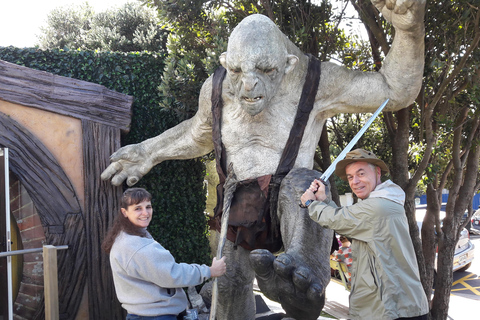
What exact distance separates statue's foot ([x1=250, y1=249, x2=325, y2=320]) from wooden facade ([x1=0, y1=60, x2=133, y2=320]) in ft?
8.50

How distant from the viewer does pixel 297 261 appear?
241 centimetres

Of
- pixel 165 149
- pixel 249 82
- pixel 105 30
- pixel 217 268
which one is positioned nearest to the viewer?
pixel 217 268

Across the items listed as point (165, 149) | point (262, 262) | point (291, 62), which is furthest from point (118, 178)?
point (262, 262)

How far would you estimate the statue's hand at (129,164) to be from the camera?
4.16 meters

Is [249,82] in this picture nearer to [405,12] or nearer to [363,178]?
[363,178]

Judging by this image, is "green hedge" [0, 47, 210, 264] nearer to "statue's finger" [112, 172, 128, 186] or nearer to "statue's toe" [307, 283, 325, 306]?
"statue's finger" [112, 172, 128, 186]

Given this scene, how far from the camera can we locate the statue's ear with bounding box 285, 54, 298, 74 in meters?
3.11

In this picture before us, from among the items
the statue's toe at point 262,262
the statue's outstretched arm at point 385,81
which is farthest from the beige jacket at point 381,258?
the statue's outstretched arm at point 385,81

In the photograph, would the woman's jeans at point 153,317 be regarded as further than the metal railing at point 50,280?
No

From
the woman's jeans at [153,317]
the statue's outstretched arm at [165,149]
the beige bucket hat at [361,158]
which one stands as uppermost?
the statue's outstretched arm at [165,149]

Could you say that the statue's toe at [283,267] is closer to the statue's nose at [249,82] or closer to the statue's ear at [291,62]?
the statue's nose at [249,82]

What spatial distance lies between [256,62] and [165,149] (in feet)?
4.62

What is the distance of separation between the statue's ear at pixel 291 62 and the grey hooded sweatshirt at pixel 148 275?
1.33 m

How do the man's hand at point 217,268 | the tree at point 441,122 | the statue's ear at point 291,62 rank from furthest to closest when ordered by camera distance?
the tree at point 441,122, the statue's ear at point 291,62, the man's hand at point 217,268
